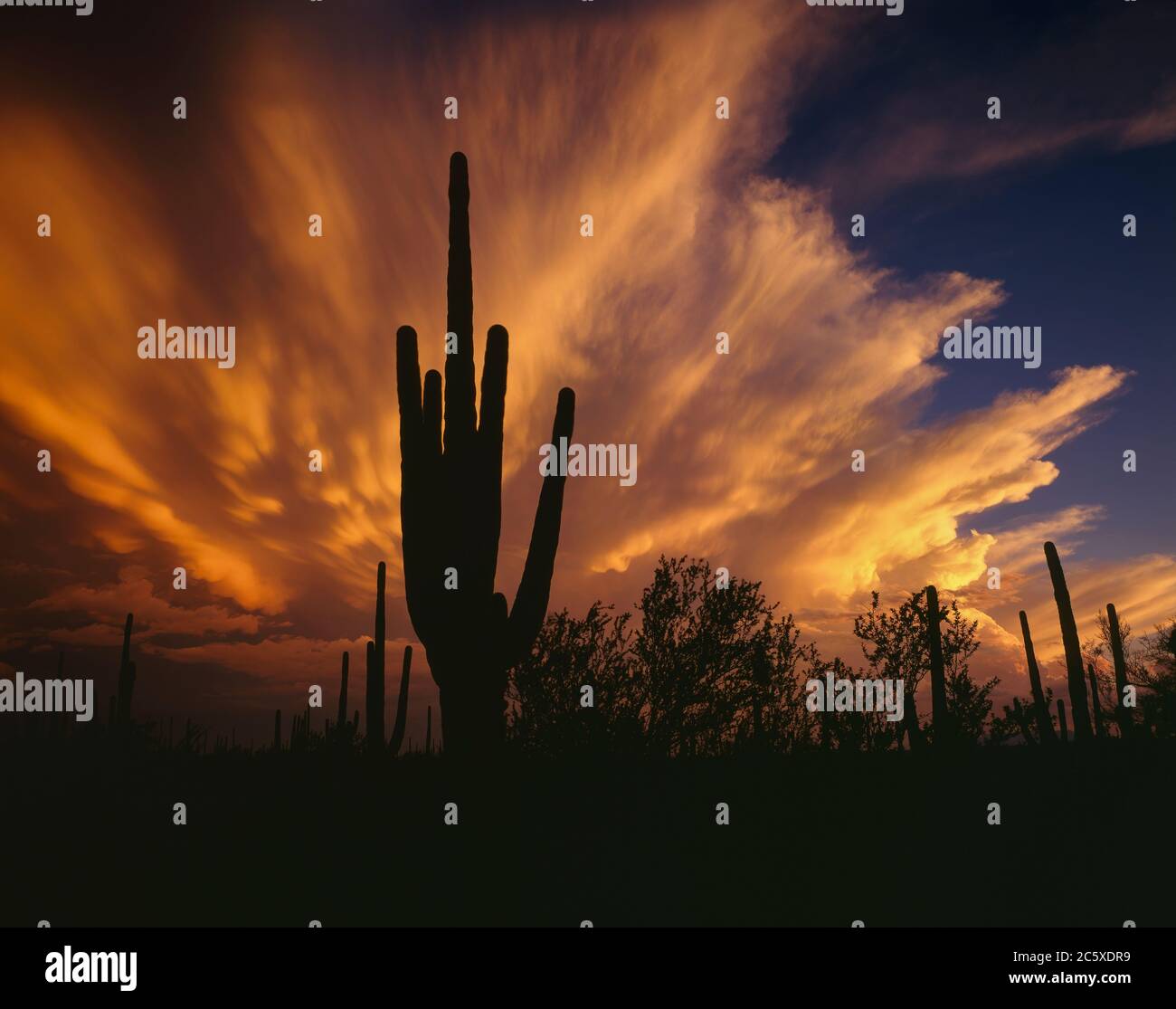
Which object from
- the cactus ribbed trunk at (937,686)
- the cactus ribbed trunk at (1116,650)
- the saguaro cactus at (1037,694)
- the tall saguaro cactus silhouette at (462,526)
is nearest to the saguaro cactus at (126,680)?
the tall saguaro cactus silhouette at (462,526)

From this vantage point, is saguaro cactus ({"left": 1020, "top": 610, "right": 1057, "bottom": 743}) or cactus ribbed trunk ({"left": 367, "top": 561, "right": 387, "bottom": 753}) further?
saguaro cactus ({"left": 1020, "top": 610, "right": 1057, "bottom": 743})

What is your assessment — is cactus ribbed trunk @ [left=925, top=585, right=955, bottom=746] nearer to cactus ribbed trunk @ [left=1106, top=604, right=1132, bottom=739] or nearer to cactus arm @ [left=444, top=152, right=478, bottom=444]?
cactus ribbed trunk @ [left=1106, top=604, right=1132, bottom=739]

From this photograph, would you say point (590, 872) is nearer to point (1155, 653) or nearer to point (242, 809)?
point (242, 809)

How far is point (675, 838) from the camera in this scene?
12961 mm

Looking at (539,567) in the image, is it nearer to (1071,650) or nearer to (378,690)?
(378,690)

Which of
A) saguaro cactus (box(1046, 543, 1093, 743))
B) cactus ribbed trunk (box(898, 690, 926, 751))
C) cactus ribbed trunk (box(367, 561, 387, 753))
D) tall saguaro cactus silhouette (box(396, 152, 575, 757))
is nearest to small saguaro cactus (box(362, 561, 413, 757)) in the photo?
cactus ribbed trunk (box(367, 561, 387, 753))

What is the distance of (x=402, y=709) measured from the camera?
96.0ft

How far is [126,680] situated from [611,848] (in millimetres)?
24530

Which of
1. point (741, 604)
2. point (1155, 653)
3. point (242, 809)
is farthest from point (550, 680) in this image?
point (1155, 653)

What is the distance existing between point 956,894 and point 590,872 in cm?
573

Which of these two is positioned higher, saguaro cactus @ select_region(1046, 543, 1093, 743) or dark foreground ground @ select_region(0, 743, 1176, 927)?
saguaro cactus @ select_region(1046, 543, 1093, 743)

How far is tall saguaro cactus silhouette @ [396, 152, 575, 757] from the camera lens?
11.3 meters

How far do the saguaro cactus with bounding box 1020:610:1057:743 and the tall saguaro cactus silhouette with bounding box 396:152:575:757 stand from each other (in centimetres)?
2532
